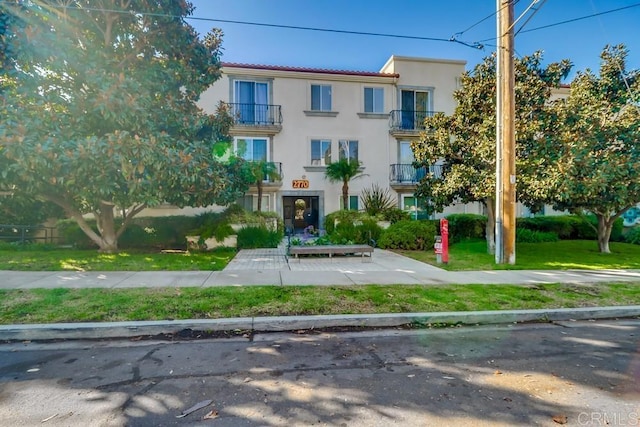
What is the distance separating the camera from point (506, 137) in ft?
30.0

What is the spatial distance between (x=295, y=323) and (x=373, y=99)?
17.3 m

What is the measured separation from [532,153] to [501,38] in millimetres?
3742

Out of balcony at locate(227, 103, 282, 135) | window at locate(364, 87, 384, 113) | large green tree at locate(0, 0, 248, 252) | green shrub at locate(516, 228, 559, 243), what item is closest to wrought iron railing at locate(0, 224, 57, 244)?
large green tree at locate(0, 0, 248, 252)

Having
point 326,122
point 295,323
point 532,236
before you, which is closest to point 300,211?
point 326,122

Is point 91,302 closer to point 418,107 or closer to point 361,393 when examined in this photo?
point 361,393

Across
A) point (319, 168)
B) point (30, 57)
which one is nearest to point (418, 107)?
point (319, 168)

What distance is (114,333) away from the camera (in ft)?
15.0

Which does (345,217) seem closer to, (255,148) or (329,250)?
(329,250)

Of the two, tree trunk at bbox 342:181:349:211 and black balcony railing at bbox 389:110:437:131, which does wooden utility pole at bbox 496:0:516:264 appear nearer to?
tree trunk at bbox 342:181:349:211

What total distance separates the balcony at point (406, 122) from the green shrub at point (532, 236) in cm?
790

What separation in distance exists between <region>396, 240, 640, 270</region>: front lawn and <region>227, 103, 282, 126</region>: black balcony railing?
10.6 m

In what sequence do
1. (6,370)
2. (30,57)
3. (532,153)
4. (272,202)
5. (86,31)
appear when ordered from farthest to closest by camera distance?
(272,202) < (532,153) < (86,31) < (30,57) < (6,370)

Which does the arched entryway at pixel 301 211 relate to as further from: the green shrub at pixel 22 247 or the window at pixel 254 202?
the green shrub at pixel 22 247

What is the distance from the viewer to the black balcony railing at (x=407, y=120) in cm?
1962
